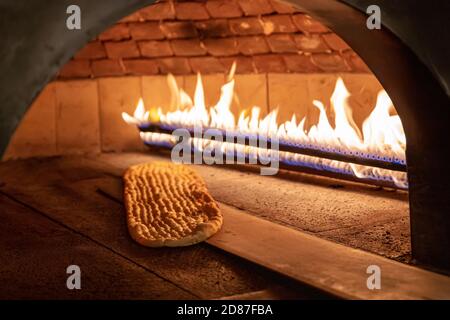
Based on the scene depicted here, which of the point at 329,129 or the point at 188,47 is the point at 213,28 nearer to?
the point at 188,47

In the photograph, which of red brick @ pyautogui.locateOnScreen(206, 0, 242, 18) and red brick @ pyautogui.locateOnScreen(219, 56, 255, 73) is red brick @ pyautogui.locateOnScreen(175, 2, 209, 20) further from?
red brick @ pyautogui.locateOnScreen(219, 56, 255, 73)

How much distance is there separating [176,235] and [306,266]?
774 mm

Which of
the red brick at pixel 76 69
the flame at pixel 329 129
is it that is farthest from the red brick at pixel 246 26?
the red brick at pixel 76 69

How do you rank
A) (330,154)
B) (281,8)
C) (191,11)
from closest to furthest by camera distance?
1. (330,154)
2. (281,8)
3. (191,11)

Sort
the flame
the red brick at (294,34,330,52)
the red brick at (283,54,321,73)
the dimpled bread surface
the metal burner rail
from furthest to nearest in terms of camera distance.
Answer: the red brick at (283,54,321,73) → the red brick at (294,34,330,52) → the flame → the metal burner rail → the dimpled bread surface

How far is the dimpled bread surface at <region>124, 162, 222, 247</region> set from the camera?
3.36 metres

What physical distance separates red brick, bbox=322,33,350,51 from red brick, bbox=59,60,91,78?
2355 millimetres

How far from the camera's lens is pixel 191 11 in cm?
605

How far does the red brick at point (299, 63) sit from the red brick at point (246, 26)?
Result: 368 mm

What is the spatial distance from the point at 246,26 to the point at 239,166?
134cm

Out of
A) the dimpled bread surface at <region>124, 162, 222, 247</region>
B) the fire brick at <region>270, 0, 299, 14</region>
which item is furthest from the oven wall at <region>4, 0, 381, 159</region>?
the dimpled bread surface at <region>124, 162, 222, 247</region>

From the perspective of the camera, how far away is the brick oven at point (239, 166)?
105 inches

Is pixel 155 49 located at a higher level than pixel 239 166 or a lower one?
higher

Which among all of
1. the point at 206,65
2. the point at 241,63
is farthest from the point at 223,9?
the point at 206,65
